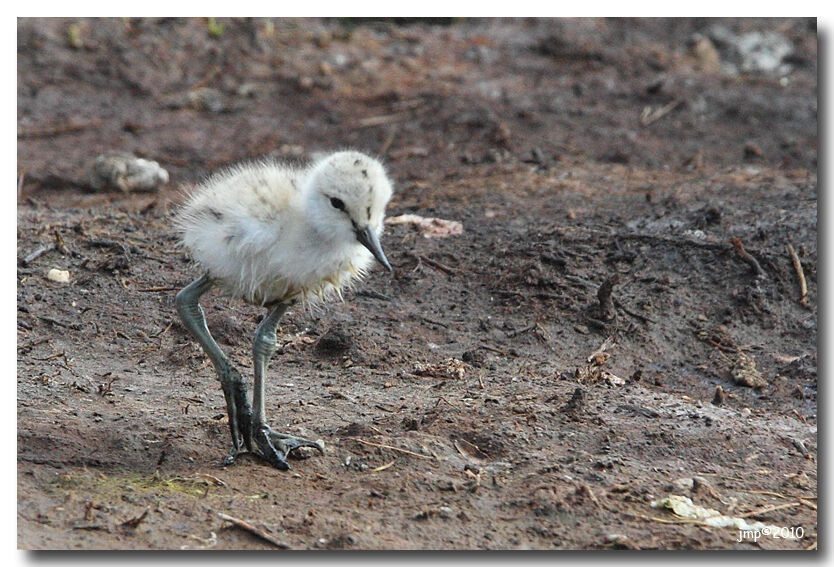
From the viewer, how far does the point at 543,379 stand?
18.9 feet

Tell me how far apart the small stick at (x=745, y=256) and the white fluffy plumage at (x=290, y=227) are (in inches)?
129

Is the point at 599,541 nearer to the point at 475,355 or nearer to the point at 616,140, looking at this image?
the point at 475,355

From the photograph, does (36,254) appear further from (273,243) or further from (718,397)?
(718,397)

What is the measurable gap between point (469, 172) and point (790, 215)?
2.72m

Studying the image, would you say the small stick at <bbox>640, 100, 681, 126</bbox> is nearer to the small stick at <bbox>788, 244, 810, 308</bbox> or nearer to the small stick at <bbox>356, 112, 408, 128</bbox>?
the small stick at <bbox>356, 112, 408, 128</bbox>

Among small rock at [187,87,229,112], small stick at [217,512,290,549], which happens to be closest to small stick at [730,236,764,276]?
small stick at [217,512,290,549]

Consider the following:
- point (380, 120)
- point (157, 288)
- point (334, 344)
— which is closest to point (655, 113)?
point (380, 120)

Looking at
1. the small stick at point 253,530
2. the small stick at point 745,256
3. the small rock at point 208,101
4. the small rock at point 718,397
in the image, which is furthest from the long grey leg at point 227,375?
the small rock at point 208,101

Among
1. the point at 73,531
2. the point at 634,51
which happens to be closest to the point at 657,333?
the point at 73,531

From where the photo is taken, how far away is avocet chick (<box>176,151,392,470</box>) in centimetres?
443

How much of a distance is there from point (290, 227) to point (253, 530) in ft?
4.41

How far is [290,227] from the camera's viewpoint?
450 cm

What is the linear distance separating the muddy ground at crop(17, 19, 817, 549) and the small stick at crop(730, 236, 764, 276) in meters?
0.02

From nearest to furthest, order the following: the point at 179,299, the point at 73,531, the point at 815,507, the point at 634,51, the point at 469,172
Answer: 1. the point at 73,531
2. the point at 815,507
3. the point at 179,299
4. the point at 469,172
5. the point at 634,51
